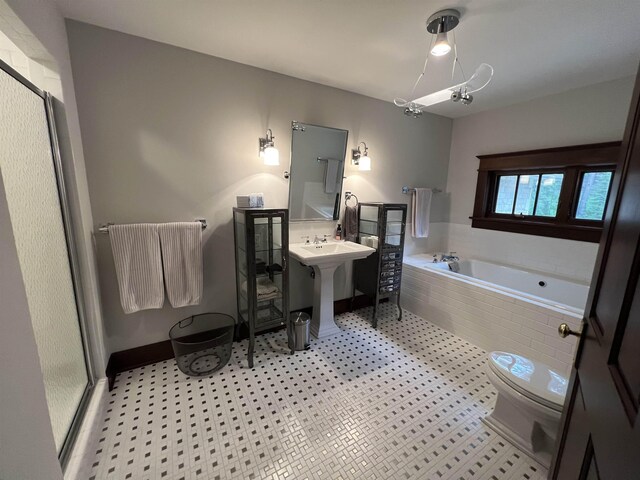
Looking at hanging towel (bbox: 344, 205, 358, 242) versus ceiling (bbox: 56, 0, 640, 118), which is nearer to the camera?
ceiling (bbox: 56, 0, 640, 118)

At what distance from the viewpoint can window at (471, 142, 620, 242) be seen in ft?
7.77

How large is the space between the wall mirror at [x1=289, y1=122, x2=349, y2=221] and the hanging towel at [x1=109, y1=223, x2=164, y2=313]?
1.17 meters

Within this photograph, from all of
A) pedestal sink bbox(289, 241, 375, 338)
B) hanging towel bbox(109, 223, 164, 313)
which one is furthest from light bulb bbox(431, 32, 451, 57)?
hanging towel bbox(109, 223, 164, 313)

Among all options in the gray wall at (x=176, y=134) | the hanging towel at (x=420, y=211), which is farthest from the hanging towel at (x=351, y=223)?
the hanging towel at (x=420, y=211)

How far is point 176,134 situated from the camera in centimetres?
191

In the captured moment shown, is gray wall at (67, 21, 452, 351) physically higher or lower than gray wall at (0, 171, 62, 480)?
higher

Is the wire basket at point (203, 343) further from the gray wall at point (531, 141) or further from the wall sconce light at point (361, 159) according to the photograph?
the gray wall at point (531, 141)

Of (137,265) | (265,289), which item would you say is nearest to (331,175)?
(265,289)

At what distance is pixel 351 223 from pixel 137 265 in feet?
6.31

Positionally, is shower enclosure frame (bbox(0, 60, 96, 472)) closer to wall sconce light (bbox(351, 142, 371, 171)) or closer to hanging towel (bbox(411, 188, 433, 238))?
wall sconce light (bbox(351, 142, 371, 171))

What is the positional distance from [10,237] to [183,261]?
4.11 ft

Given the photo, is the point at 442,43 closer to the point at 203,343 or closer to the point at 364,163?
the point at 364,163

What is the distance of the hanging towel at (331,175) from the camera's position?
8.43 feet

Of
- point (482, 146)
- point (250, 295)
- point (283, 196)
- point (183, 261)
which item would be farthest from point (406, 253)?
point (183, 261)
